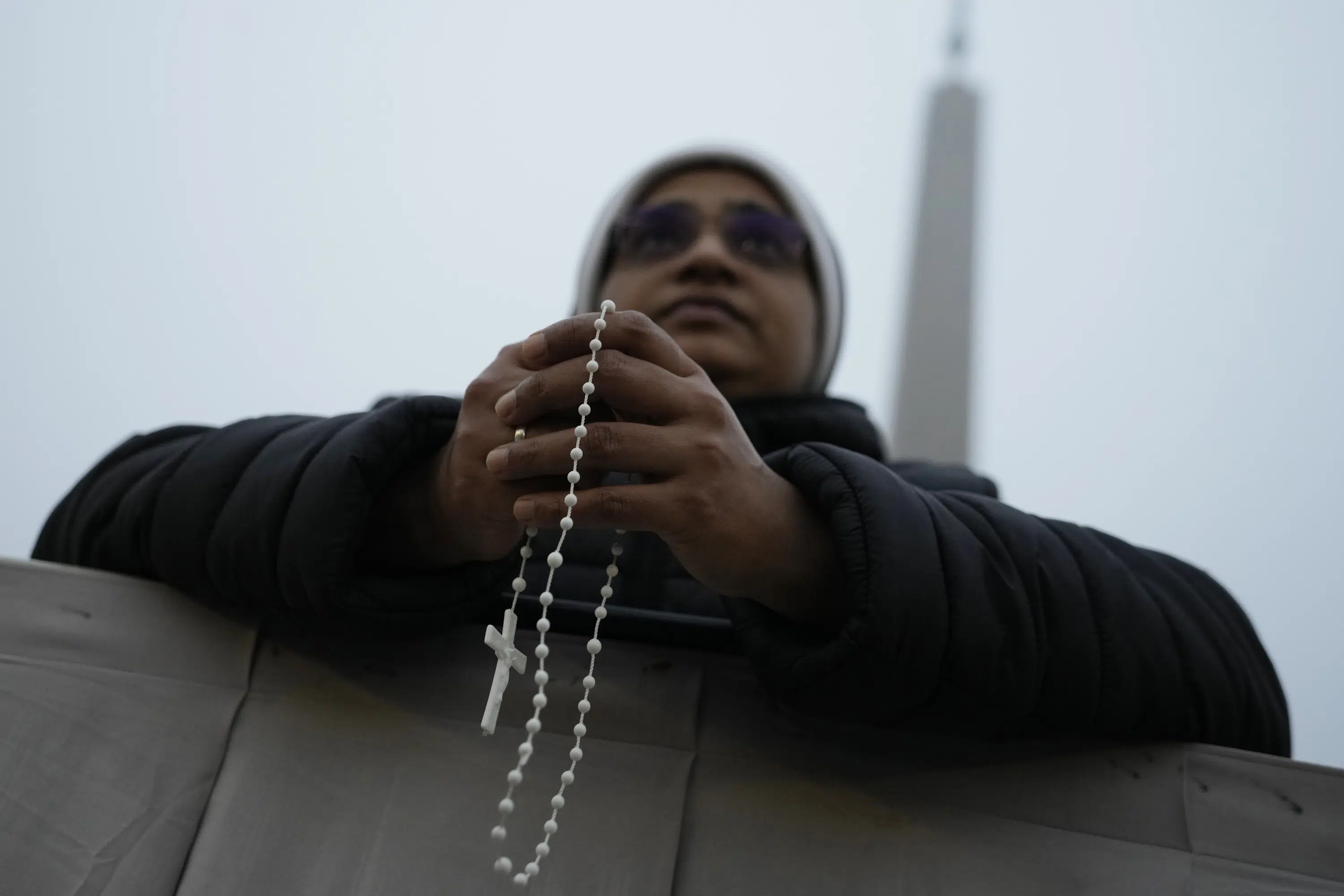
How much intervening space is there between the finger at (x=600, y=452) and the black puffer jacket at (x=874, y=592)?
0.12 m

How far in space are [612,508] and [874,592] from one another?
16cm

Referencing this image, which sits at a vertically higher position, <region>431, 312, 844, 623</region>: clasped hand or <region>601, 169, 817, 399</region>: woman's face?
<region>601, 169, 817, 399</region>: woman's face

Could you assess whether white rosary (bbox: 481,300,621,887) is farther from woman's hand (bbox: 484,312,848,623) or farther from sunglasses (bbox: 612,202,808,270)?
sunglasses (bbox: 612,202,808,270)

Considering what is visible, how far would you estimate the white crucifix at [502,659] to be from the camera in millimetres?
512

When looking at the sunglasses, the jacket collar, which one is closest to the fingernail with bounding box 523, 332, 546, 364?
the jacket collar

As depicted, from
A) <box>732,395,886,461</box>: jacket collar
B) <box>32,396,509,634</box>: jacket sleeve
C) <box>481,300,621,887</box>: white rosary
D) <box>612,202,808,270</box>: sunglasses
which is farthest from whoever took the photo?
<box>612,202,808,270</box>: sunglasses

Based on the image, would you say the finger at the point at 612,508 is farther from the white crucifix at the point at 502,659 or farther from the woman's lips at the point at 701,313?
the woman's lips at the point at 701,313

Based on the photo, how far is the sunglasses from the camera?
126cm

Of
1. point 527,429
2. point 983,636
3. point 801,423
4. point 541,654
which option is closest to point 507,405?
point 527,429

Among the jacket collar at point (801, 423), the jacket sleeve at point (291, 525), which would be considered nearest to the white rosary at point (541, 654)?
the jacket sleeve at point (291, 525)

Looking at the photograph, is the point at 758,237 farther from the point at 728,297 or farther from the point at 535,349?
the point at 535,349

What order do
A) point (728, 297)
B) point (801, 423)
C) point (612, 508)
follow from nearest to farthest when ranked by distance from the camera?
1. point (612, 508)
2. point (801, 423)
3. point (728, 297)

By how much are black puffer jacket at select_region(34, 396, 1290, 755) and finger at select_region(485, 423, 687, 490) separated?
117 mm

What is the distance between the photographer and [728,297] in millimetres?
1194
